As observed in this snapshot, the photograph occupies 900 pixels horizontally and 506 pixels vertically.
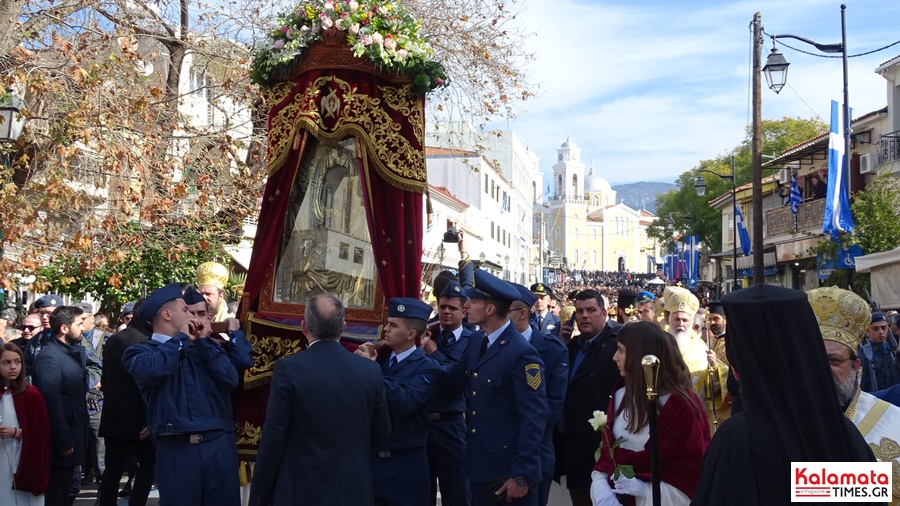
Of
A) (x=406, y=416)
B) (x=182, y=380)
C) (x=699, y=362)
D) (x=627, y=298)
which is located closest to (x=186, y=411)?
(x=182, y=380)

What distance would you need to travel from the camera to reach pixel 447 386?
651 centimetres

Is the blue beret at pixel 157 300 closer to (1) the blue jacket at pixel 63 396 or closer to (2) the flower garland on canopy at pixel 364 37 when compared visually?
(2) the flower garland on canopy at pixel 364 37

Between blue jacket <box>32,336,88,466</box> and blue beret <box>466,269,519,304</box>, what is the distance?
12.6 ft

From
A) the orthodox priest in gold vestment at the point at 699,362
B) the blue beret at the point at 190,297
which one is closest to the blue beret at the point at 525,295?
the orthodox priest in gold vestment at the point at 699,362

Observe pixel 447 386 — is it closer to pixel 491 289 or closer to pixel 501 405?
pixel 501 405

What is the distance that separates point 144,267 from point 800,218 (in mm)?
29661

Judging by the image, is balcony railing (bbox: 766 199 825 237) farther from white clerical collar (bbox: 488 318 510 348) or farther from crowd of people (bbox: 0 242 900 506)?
white clerical collar (bbox: 488 318 510 348)

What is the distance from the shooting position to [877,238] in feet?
71.4

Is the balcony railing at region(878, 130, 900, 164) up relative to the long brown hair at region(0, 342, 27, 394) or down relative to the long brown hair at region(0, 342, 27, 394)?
up

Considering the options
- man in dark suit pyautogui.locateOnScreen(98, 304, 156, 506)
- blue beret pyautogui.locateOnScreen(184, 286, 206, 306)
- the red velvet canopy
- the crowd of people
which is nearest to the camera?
the crowd of people

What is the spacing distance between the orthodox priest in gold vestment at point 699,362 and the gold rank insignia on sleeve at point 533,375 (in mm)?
1950

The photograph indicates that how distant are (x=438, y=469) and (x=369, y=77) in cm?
312

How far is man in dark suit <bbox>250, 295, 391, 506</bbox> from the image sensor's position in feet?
16.6

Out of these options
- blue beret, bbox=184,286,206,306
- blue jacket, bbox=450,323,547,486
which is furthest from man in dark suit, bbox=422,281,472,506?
blue beret, bbox=184,286,206,306
